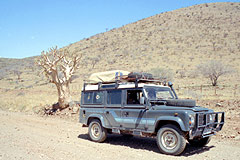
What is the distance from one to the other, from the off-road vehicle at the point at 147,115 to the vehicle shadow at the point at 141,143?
14.2 inches

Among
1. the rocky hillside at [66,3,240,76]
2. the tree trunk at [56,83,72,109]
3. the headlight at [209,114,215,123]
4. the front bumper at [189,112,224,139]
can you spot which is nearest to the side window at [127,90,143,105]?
the front bumper at [189,112,224,139]

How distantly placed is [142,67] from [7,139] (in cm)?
3422

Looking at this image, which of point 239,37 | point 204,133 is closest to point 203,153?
point 204,133

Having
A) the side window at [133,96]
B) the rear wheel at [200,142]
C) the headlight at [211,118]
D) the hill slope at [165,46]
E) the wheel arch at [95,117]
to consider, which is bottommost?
the rear wheel at [200,142]

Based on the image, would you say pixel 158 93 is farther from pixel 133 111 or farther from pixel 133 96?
pixel 133 111

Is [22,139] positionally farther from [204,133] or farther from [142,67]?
[142,67]

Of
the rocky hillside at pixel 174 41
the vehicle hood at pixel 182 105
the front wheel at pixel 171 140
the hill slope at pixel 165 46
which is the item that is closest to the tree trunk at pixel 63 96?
the vehicle hood at pixel 182 105

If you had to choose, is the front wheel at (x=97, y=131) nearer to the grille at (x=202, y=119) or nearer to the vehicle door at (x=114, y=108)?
the vehicle door at (x=114, y=108)

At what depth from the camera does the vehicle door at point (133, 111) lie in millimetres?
7855

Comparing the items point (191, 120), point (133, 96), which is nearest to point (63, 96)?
point (133, 96)

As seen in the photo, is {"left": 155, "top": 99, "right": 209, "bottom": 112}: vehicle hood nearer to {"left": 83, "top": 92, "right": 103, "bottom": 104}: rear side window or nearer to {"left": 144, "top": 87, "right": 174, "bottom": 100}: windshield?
{"left": 144, "top": 87, "right": 174, "bottom": 100}: windshield

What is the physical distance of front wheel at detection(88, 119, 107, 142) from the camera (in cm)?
908

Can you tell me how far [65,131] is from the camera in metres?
11.6

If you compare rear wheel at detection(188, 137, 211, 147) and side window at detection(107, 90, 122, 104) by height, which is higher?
side window at detection(107, 90, 122, 104)
